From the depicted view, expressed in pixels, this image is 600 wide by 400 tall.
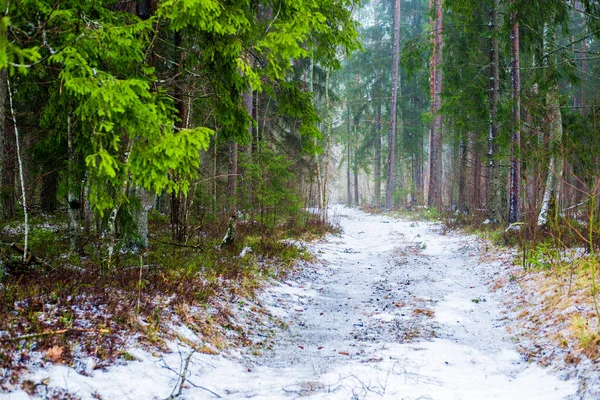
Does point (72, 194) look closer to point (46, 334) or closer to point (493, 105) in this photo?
point (46, 334)

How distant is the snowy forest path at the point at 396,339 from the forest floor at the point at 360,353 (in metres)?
0.02

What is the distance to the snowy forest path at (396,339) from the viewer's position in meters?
3.64

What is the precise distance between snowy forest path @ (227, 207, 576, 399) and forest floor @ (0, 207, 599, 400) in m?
0.02

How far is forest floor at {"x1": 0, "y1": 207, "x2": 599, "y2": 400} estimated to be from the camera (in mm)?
3463

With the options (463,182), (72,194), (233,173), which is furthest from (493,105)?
(72,194)

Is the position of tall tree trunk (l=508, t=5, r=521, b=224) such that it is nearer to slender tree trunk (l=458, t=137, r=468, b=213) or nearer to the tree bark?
slender tree trunk (l=458, t=137, r=468, b=213)

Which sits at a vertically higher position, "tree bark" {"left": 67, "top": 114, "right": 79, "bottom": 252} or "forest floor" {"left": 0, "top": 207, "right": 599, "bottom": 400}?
"tree bark" {"left": 67, "top": 114, "right": 79, "bottom": 252}

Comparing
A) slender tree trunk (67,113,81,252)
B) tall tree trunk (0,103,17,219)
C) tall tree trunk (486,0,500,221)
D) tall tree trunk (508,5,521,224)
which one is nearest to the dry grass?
slender tree trunk (67,113,81,252)

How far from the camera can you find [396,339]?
16.5 feet

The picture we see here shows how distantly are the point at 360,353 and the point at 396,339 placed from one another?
2.26 feet

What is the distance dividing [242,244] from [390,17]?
29.8m

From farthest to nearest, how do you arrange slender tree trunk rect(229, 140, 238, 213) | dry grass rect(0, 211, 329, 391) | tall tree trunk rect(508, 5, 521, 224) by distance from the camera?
tall tree trunk rect(508, 5, 521, 224) → slender tree trunk rect(229, 140, 238, 213) → dry grass rect(0, 211, 329, 391)

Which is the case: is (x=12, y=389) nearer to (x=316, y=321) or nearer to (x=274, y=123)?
(x=316, y=321)

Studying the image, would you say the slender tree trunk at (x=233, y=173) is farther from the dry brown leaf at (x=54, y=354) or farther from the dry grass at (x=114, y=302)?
the dry brown leaf at (x=54, y=354)
